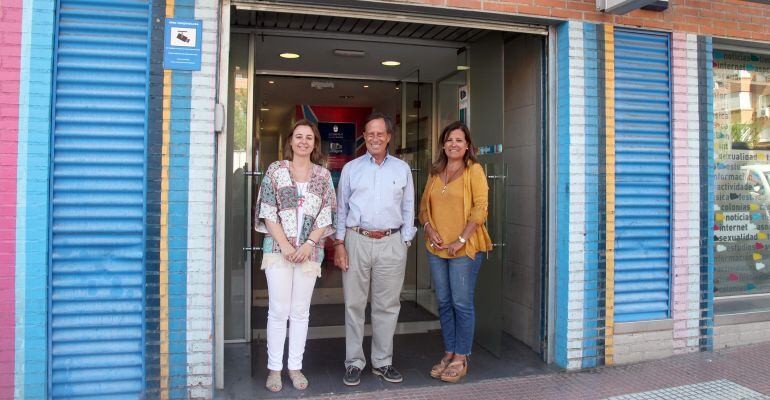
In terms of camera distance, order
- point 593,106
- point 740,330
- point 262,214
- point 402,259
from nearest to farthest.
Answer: point 262,214
point 402,259
point 593,106
point 740,330

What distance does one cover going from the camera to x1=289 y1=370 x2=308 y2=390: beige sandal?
411 cm

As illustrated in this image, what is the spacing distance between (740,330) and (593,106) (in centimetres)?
260

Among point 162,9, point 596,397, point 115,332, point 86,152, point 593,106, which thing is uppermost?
point 162,9

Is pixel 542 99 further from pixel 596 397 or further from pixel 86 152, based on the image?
pixel 86 152

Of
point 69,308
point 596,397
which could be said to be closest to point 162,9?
point 69,308

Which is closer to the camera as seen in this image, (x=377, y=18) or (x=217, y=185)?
(x=217, y=185)

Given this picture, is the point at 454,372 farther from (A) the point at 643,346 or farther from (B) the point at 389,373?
(A) the point at 643,346

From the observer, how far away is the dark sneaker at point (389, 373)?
429cm

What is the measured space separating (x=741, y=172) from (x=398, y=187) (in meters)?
3.75

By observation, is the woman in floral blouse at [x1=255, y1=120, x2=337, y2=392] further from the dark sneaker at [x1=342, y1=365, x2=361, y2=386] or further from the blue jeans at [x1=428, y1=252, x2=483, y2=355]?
the blue jeans at [x1=428, y1=252, x2=483, y2=355]

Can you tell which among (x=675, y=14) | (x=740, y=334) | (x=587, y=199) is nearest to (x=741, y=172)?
(x=740, y=334)

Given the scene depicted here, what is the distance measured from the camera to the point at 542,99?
4902 millimetres

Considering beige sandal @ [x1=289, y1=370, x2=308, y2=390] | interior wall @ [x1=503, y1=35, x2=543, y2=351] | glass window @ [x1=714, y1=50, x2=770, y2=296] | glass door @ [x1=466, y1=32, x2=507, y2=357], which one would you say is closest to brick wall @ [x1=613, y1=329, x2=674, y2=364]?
interior wall @ [x1=503, y1=35, x2=543, y2=351]

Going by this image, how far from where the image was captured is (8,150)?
139 inches
